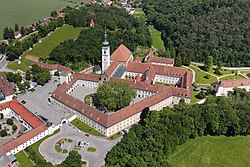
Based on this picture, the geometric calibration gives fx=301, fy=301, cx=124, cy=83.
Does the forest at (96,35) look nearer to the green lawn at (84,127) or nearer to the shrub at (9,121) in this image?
the green lawn at (84,127)

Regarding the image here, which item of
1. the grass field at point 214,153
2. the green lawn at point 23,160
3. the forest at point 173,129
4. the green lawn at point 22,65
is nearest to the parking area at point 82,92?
the forest at point 173,129

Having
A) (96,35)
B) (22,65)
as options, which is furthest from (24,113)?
(96,35)

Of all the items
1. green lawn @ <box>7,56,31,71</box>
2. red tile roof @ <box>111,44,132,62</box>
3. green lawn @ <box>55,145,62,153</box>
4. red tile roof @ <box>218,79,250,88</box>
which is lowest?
green lawn @ <box>55,145,62,153</box>

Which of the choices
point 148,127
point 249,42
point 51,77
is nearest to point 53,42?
point 51,77

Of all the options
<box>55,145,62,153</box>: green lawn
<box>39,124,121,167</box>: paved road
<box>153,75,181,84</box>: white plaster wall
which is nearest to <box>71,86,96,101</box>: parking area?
<box>39,124,121,167</box>: paved road

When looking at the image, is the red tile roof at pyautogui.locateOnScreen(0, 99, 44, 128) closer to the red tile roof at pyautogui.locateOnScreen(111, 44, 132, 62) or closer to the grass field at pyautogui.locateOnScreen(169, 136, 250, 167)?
the grass field at pyautogui.locateOnScreen(169, 136, 250, 167)

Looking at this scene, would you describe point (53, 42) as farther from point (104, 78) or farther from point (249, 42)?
point (249, 42)

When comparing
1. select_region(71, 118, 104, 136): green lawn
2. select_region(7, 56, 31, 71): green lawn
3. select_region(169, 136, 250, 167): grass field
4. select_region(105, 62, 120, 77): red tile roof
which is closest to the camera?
select_region(169, 136, 250, 167): grass field
